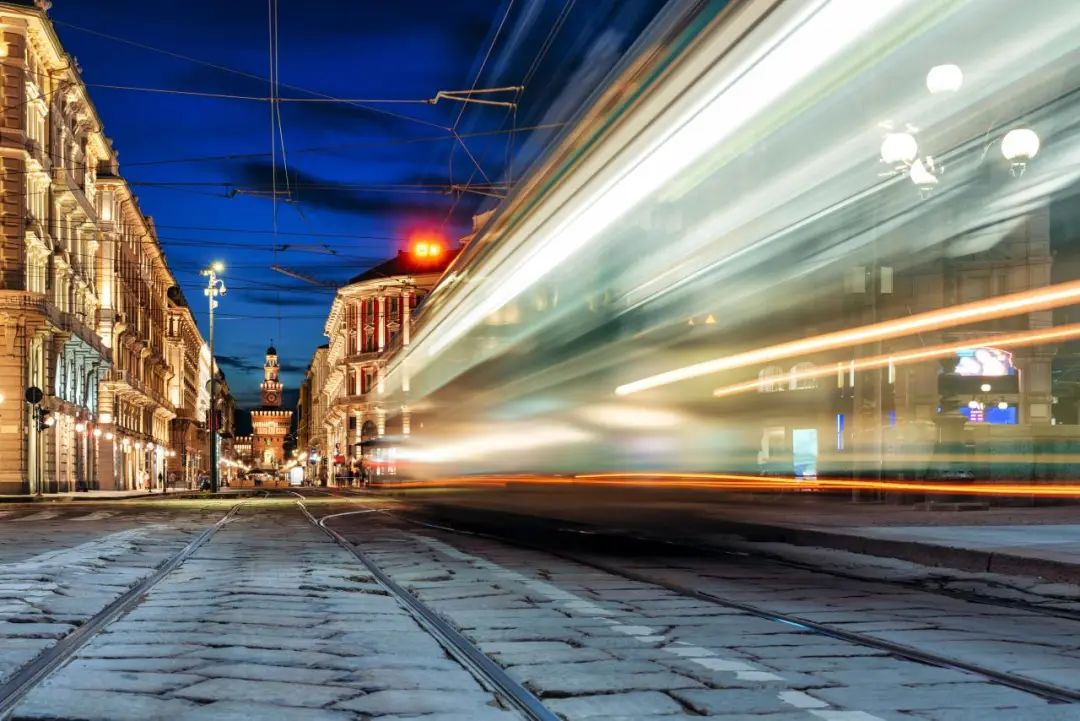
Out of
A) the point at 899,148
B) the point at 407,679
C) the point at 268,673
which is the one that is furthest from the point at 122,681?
the point at 899,148

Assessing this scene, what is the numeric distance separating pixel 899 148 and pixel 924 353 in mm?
3476

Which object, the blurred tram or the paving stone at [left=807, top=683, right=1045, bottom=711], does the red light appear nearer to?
the blurred tram

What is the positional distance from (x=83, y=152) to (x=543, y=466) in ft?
160

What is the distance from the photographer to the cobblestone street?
4988mm

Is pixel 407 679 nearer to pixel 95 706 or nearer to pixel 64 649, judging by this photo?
pixel 95 706

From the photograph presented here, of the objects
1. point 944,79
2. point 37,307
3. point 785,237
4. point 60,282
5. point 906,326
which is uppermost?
point 60,282

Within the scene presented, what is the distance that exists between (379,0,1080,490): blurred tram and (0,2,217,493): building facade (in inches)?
1262

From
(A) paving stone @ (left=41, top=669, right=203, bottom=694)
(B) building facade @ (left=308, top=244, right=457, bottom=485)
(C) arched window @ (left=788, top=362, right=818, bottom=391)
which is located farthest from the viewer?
(B) building facade @ (left=308, top=244, right=457, bottom=485)

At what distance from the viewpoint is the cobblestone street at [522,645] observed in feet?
16.4

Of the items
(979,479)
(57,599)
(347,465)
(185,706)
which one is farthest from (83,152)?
(185,706)

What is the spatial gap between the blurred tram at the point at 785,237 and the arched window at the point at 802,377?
0.02m

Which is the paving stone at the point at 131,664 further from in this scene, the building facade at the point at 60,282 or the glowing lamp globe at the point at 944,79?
the building facade at the point at 60,282

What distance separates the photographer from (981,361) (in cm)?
1265

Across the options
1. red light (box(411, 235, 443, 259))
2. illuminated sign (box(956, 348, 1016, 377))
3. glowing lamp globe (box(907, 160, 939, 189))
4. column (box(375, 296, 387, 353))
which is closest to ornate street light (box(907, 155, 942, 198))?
glowing lamp globe (box(907, 160, 939, 189))
